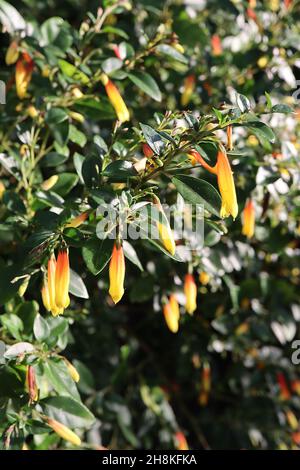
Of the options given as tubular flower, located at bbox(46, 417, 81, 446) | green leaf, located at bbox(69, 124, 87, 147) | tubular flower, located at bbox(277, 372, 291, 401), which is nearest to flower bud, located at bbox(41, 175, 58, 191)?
green leaf, located at bbox(69, 124, 87, 147)

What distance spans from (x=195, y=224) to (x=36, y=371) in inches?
17.7

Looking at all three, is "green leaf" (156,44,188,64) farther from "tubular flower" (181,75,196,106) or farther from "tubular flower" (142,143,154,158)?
"tubular flower" (142,143,154,158)

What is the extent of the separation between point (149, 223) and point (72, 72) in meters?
0.56

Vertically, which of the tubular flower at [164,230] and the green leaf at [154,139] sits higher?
the green leaf at [154,139]

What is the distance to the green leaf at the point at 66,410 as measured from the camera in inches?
50.1

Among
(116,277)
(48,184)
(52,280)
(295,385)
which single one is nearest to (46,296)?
(52,280)

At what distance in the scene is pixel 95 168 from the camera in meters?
1.28

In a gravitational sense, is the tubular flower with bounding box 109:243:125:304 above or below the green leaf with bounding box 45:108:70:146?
below

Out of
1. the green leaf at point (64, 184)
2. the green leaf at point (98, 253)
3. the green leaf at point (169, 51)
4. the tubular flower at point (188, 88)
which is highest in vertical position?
the green leaf at point (169, 51)

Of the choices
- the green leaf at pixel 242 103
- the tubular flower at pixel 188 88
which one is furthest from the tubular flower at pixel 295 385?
the green leaf at pixel 242 103

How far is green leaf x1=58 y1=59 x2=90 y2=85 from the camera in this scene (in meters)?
1.47

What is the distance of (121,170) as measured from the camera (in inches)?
43.7

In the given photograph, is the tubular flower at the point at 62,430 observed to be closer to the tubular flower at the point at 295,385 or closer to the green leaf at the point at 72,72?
the green leaf at the point at 72,72

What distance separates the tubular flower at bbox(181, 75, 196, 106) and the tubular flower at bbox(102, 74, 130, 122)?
0.38 metres
